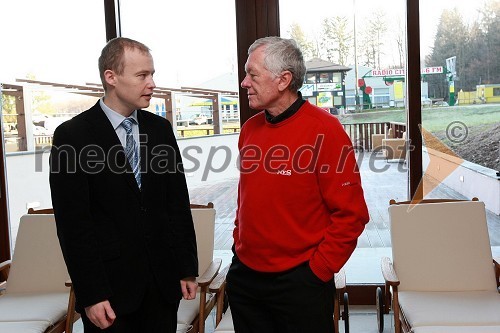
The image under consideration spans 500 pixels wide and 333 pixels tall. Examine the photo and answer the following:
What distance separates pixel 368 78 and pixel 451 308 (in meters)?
1.89

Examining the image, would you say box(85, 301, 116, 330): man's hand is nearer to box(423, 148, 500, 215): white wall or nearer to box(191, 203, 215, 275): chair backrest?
box(191, 203, 215, 275): chair backrest

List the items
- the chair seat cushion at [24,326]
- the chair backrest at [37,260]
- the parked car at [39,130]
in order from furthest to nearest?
the parked car at [39,130], the chair backrest at [37,260], the chair seat cushion at [24,326]

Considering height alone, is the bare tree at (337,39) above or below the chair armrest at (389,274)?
above

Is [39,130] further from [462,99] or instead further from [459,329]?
[459,329]

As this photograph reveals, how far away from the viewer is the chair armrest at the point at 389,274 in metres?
3.29

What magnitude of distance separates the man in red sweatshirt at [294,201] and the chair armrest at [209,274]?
39.5 inches

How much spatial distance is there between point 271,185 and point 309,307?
494mm

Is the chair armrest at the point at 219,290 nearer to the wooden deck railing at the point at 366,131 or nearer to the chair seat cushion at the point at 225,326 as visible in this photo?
the chair seat cushion at the point at 225,326

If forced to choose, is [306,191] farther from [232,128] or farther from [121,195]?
[232,128]

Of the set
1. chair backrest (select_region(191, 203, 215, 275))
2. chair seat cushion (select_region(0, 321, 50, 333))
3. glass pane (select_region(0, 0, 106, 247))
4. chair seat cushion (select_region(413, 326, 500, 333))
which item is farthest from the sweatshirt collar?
glass pane (select_region(0, 0, 106, 247))

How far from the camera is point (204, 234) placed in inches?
154

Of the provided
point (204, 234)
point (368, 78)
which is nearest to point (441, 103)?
point (368, 78)

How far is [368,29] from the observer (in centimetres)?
442

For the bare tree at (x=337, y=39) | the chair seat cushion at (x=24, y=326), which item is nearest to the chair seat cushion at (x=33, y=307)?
the chair seat cushion at (x=24, y=326)
